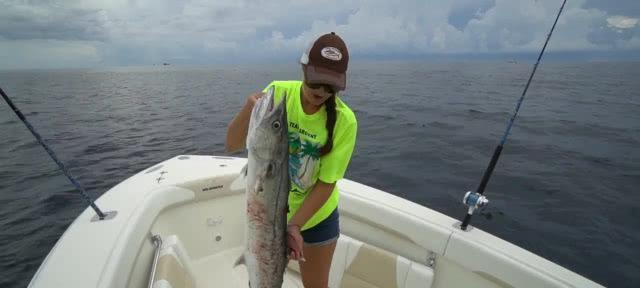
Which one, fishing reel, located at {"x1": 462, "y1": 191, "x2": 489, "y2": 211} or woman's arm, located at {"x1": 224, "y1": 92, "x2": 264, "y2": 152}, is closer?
woman's arm, located at {"x1": 224, "y1": 92, "x2": 264, "y2": 152}

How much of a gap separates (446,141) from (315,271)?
13.5 metres

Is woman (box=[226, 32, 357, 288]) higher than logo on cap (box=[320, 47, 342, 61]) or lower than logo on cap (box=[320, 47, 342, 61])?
lower

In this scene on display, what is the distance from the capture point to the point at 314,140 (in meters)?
2.52

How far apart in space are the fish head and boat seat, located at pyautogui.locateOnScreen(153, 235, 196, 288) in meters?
1.89

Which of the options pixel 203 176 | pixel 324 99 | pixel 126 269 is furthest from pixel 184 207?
pixel 324 99

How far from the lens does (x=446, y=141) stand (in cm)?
1520

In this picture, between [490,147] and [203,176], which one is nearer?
[203,176]

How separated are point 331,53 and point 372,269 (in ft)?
9.14

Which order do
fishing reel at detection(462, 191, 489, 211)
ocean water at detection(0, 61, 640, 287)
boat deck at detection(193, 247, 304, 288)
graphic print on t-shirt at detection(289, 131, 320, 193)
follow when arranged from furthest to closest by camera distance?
ocean water at detection(0, 61, 640, 287)
boat deck at detection(193, 247, 304, 288)
fishing reel at detection(462, 191, 489, 211)
graphic print on t-shirt at detection(289, 131, 320, 193)

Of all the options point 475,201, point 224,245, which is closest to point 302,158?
point 475,201

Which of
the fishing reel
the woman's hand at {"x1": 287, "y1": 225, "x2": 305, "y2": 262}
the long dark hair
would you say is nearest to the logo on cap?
the long dark hair

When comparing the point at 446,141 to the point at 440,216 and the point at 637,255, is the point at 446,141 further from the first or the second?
the point at 440,216

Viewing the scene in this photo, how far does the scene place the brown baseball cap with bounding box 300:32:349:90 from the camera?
7.08 ft

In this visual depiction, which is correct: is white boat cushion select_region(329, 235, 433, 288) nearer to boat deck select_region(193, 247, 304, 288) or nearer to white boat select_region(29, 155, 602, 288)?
white boat select_region(29, 155, 602, 288)
